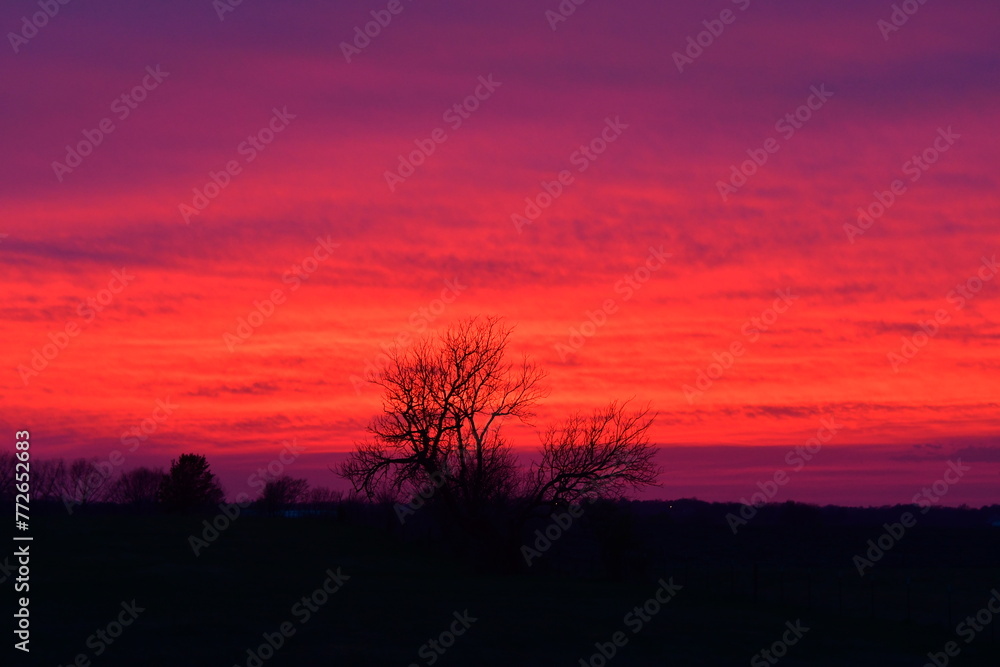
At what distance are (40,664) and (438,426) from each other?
3254 centimetres

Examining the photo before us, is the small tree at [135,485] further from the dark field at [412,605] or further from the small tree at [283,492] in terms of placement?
the dark field at [412,605]

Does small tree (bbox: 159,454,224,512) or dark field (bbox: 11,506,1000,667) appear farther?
small tree (bbox: 159,454,224,512)

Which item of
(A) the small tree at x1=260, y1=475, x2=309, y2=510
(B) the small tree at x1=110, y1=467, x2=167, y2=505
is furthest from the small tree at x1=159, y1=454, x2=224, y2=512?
(B) the small tree at x1=110, y1=467, x2=167, y2=505

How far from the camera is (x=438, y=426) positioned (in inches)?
2163

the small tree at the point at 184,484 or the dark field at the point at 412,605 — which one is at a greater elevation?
the small tree at the point at 184,484

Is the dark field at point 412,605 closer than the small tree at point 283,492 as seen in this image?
Yes

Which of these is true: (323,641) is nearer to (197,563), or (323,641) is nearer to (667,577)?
(197,563)

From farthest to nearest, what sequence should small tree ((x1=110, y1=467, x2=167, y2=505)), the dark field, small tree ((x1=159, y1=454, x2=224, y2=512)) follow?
small tree ((x1=110, y1=467, x2=167, y2=505))
small tree ((x1=159, y1=454, x2=224, y2=512))
the dark field

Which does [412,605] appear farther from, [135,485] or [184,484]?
[135,485]

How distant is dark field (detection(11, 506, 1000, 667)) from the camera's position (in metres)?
27.5

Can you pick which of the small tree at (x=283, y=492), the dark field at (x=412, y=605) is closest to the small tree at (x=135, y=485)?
the small tree at (x=283, y=492)

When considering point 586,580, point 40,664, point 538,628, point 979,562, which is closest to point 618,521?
point 586,580

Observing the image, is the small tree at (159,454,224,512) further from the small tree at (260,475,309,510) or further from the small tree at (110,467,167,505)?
the small tree at (110,467,167,505)

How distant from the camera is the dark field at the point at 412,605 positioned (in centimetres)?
2752
